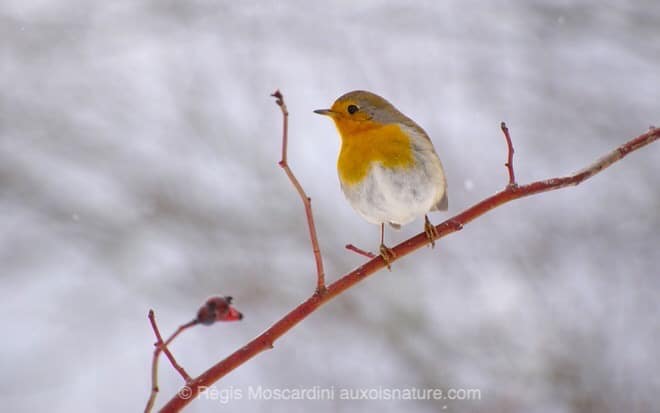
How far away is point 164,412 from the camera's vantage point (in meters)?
1.47

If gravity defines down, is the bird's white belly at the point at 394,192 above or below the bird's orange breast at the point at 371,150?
below

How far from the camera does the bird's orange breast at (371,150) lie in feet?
10.2

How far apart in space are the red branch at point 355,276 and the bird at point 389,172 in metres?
0.72

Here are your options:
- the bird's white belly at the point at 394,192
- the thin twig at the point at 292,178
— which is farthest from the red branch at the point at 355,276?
the bird's white belly at the point at 394,192

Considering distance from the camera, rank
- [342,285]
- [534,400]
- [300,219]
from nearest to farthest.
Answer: [342,285] < [534,400] < [300,219]

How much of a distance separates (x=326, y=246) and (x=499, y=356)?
2.07 m

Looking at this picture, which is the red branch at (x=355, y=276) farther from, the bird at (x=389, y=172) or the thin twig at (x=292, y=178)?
the bird at (x=389, y=172)

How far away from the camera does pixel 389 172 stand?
309 centimetres

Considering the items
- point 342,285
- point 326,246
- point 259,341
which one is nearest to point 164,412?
point 259,341

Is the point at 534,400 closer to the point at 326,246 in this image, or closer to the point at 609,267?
the point at 609,267

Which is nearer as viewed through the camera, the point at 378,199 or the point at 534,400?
the point at 378,199

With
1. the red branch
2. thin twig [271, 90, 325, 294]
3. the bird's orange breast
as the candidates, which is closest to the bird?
the bird's orange breast

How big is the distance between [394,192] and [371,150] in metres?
0.23

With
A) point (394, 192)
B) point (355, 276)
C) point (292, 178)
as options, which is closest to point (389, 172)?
point (394, 192)
